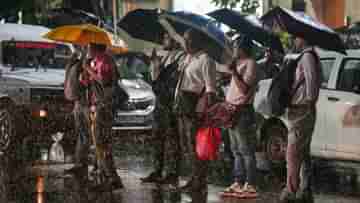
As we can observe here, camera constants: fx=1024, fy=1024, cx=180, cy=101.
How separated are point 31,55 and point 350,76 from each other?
5528 mm

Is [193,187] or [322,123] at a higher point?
[322,123]

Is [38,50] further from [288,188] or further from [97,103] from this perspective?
[288,188]

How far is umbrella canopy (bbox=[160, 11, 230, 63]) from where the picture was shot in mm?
11977

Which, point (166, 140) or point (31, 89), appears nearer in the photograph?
point (166, 140)

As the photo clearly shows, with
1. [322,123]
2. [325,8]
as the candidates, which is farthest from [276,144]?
[325,8]

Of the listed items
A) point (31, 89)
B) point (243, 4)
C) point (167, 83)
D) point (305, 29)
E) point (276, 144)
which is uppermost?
point (305, 29)

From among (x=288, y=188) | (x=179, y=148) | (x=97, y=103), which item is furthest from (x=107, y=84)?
(x=288, y=188)

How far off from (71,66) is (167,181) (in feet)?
6.45

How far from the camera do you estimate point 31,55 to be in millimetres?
16516

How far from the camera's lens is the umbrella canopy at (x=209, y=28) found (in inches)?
472

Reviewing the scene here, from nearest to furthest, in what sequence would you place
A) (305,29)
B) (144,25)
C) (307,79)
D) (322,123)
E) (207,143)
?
(307,79) → (305,29) → (207,143) → (144,25) → (322,123)

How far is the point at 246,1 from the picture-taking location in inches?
1193

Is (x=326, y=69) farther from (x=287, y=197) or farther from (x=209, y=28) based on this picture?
(x=287, y=197)

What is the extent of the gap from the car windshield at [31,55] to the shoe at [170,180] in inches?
171
